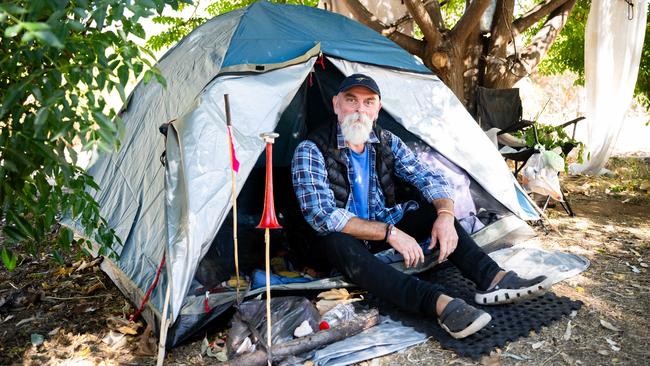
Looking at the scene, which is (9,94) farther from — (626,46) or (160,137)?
(626,46)

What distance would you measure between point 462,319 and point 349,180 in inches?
44.0

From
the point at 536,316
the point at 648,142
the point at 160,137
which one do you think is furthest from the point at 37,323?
the point at 648,142

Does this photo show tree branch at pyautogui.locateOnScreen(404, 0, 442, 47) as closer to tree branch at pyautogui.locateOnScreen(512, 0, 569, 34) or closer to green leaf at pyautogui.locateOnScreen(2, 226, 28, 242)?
tree branch at pyautogui.locateOnScreen(512, 0, 569, 34)

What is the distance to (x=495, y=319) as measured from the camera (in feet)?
9.54

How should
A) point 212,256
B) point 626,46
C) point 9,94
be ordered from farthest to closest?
point 626,46 < point 212,256 < point 9,94

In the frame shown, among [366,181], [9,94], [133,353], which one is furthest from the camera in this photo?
[366,181]

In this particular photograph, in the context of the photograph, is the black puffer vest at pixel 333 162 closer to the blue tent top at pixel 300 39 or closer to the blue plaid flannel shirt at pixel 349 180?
the blue plaid flannel shirt at pixel 349 180

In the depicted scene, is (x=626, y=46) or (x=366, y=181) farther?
(x=626, y=46)

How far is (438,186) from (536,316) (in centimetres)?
90

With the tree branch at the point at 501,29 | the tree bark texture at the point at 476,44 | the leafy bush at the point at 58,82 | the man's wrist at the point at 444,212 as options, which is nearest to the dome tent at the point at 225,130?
the man's wrist at the point at 444,212

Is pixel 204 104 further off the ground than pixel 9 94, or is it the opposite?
pixel 9 94

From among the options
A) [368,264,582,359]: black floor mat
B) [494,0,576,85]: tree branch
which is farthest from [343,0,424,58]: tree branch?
[368,264,582,359]: black floor mat

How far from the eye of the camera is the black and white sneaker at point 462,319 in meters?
2.63

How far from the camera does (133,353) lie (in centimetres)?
287
